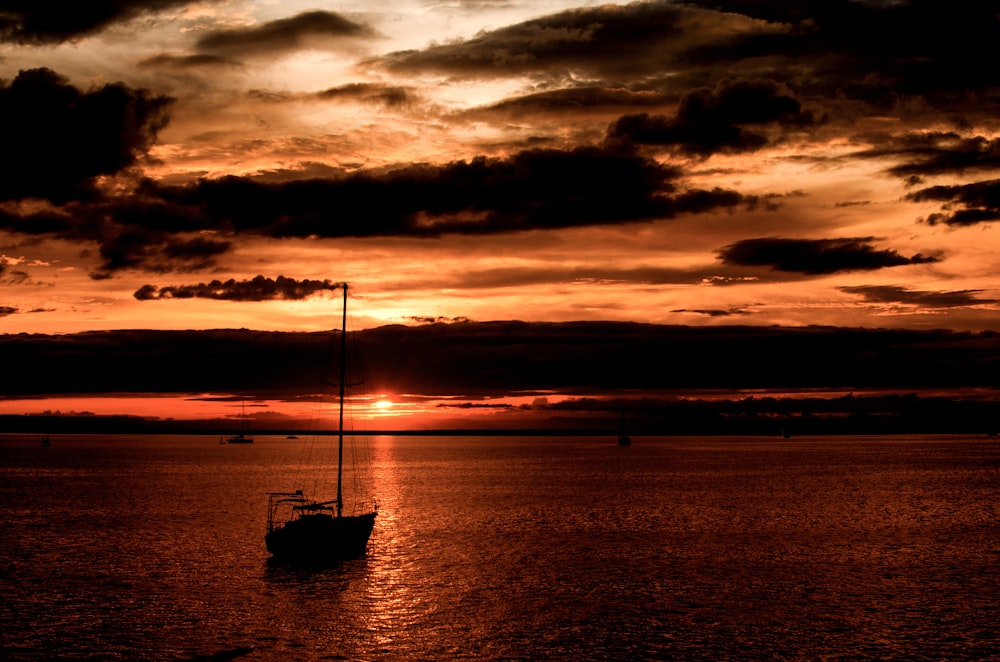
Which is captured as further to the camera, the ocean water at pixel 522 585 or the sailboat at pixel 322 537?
the sailboat at pixel 322 537

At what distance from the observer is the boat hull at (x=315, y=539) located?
71.7 m

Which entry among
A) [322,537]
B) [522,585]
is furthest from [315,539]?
[522,585]

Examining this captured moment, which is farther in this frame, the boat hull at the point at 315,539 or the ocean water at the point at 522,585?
the boat hull at the point at 315,539

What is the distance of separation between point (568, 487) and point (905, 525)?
69999 mm

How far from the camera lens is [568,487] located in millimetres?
161125

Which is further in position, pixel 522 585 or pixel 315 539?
pixel 315 539

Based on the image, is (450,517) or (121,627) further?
(450,517)

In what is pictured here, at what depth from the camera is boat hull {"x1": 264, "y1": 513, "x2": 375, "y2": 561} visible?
235 ft

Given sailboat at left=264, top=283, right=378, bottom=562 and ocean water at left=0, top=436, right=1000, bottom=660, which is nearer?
ocean water at left=0, top=436, right=1000, bottom=660

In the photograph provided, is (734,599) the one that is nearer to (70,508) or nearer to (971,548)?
(971,548)

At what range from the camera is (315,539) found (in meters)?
72.2

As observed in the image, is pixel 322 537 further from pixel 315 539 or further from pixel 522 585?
pixel 522 585

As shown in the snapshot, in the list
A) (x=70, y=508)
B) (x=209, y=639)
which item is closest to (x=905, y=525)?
(x=209, y=639)

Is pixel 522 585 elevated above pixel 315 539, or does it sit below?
below
